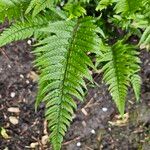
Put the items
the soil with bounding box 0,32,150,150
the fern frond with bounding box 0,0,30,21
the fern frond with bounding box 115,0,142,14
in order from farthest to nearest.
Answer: the soil with bounding box 0,32,150,150 → the fern frond with bounding box 0,0,30,21 → the fern frond with bounding box 115,0,142,14

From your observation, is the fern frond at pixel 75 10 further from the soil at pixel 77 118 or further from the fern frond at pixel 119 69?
the soil at pixel 77 118

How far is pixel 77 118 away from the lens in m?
2.97

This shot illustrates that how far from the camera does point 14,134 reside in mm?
2928

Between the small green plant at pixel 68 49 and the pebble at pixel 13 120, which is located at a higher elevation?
the small green plant at pixel 68 49

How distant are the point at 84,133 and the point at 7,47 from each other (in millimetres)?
887

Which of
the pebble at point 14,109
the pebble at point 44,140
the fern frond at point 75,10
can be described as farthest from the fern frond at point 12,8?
the pebble at point 44,140

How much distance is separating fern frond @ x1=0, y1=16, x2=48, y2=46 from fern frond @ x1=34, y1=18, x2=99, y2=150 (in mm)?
103

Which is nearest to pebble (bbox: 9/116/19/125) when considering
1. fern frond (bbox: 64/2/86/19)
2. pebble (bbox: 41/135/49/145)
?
pebble (bbox: 41/135/49/145)

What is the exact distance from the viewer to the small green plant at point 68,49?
7.31 feet

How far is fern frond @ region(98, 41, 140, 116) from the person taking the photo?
2287 mm

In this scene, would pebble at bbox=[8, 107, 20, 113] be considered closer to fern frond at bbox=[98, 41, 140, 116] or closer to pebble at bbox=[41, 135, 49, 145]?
pebble at bbox=[41, 135, 49, 145]

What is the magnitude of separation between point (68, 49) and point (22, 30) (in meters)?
0.31

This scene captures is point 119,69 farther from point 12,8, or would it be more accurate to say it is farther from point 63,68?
point 12,8

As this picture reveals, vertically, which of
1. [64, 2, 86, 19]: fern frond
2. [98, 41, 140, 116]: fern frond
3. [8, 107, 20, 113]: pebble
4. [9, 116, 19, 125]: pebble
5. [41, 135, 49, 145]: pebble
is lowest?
[41, 135, 49, 145]: pebble
